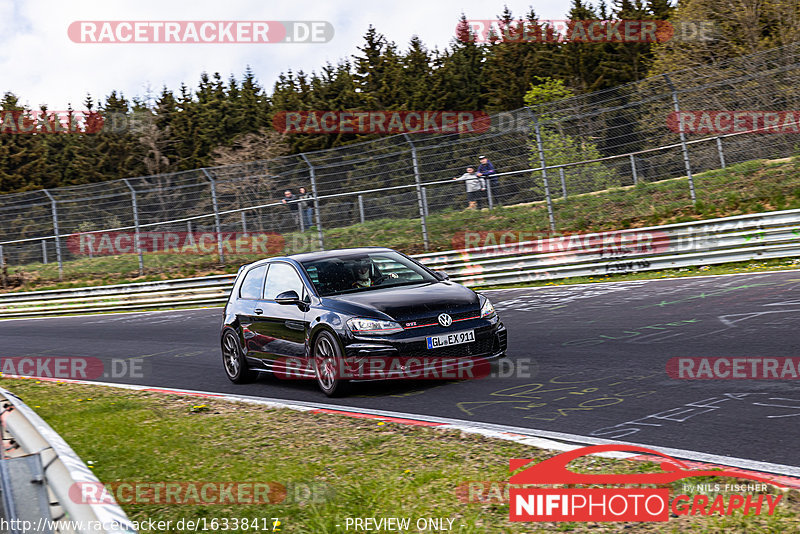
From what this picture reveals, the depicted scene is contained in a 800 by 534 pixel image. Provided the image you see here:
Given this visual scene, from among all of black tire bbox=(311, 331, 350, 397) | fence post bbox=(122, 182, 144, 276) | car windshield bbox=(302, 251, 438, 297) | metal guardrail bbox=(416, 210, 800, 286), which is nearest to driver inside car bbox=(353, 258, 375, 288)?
car windshield bbox=(302, 251, 438, 297)

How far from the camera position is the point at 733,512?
4.06 metres

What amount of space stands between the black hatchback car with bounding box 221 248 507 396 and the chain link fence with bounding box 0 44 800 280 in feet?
30.4

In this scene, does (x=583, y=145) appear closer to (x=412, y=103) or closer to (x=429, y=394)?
(x=429, y=394)

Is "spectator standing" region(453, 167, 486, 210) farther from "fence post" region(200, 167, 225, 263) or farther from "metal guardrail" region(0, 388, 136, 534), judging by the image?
"metal guardrail" region(0, 388, 136, 534)

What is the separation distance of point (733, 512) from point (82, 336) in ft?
53.4

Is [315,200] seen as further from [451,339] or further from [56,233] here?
[451,339]

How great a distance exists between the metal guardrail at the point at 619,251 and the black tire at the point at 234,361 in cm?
844

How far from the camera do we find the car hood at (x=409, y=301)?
8.47 metres

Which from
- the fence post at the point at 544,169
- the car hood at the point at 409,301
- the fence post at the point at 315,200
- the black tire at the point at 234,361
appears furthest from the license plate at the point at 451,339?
the fence post at the point at 315,200

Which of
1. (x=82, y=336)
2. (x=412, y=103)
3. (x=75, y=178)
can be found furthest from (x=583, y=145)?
(x=75, y=178)

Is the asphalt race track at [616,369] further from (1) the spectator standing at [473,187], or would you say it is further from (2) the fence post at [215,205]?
(2) the fence post at [215,205]

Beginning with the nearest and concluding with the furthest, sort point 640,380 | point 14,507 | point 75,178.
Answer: point 14,507, point 640,380, point 75,178

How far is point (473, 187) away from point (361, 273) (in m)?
10.5

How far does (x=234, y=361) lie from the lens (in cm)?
1056
